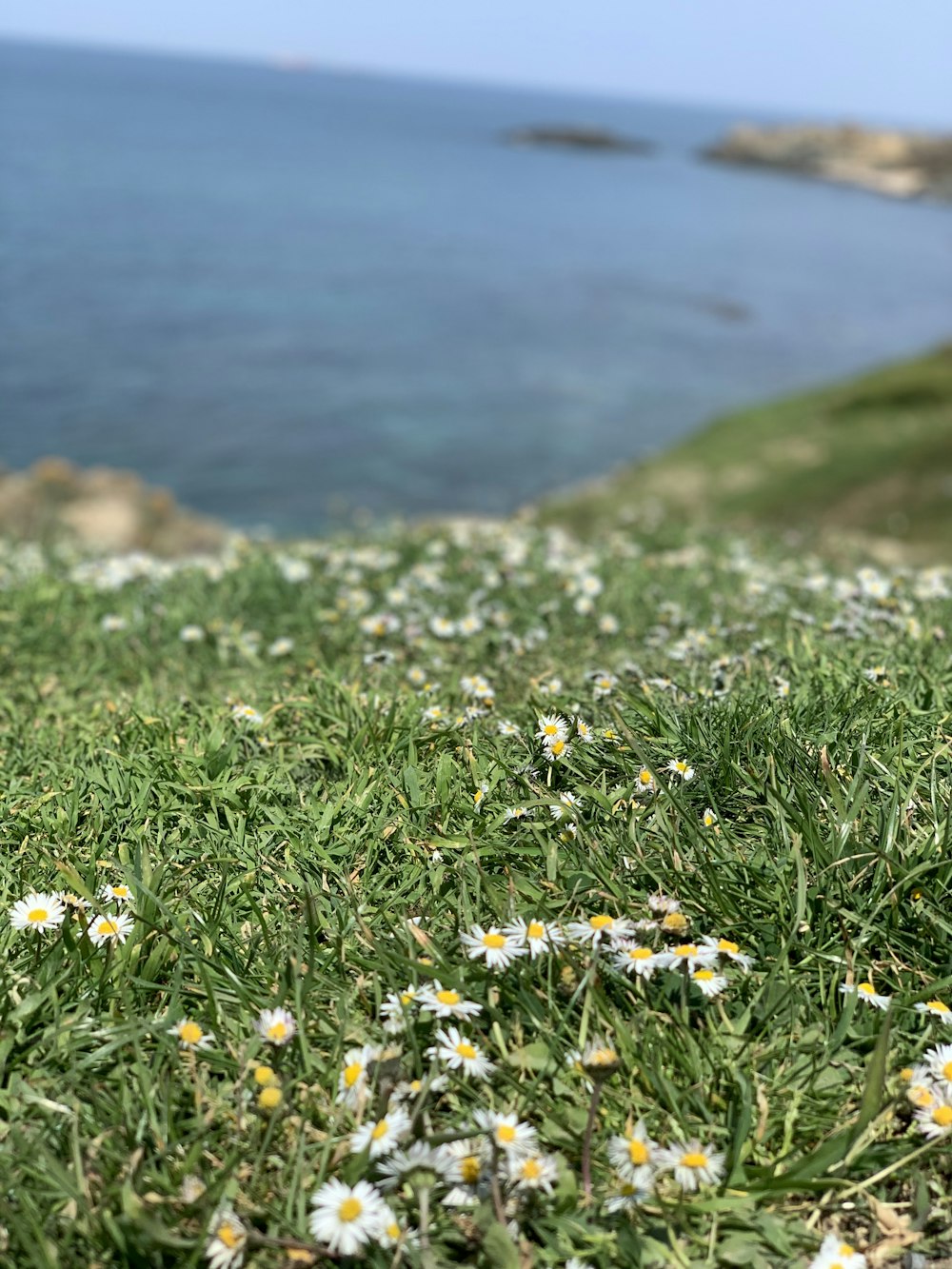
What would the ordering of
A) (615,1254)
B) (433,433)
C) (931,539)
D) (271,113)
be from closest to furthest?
(615,1254) < (931,539) < (433,433) < (271,113)

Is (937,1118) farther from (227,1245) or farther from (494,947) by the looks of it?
(227,1245)

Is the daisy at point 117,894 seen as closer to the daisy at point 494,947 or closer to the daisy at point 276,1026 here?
the daisy at point 276,1026

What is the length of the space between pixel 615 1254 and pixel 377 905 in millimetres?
1088

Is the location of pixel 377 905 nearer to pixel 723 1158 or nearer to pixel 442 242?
pixel 723 1158

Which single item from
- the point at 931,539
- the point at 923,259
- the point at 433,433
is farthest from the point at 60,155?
the point at 931,539

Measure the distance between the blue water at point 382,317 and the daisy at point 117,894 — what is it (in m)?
10.1

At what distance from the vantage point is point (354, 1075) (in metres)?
2.20

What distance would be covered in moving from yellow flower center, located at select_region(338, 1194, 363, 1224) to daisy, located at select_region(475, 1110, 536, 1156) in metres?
0.28

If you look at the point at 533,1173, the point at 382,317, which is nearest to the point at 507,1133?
the point at 533,1173

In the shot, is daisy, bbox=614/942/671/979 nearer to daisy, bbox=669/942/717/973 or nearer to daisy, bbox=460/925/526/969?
daisy, bbox=669/942/717/973

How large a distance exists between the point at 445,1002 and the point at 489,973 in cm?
16

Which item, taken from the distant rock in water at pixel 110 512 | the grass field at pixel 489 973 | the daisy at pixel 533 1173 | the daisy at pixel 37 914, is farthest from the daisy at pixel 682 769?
the distant rock in water at pixel 110 512

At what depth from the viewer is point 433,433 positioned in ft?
101

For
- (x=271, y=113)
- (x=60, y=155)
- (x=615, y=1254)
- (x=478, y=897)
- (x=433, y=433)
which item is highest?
(x=271, y=113)
